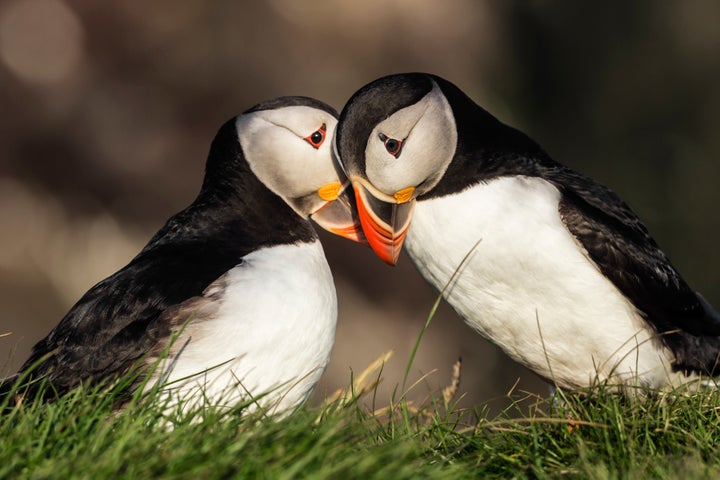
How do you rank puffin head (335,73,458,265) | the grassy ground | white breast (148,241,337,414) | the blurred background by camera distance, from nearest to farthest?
the grassy ground < white breast (148,241,337,414) < puffin head (335,73,458,265) < the blurred background

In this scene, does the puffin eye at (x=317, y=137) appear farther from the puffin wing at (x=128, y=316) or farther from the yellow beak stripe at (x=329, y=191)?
the puffin wing at (x=128, y=316)

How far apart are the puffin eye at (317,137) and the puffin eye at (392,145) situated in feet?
1.01

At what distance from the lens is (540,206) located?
4488 mm

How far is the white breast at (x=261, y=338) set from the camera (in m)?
3.81

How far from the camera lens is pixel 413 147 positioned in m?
4.45

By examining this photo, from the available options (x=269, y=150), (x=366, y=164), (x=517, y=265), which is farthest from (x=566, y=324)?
(x=269, y=150)

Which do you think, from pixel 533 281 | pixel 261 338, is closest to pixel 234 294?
pixel 261 338

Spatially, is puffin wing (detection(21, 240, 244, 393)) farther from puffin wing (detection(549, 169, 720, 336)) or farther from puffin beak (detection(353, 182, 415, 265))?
puffin wing (detection(549, 169, 720, 336))

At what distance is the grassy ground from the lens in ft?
8.82

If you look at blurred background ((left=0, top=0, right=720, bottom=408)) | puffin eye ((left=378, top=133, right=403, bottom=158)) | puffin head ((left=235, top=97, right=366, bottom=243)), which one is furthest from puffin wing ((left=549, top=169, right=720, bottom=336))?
blurred background ((left=0, top=0, right=720, bottom=408))

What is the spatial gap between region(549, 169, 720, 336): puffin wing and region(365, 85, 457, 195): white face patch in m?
0.62

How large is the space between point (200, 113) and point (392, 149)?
6058 mm

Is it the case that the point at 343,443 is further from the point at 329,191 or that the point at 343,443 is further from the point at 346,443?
the point at 329,191

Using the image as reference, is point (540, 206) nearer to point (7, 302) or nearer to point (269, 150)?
point (269, 150)
